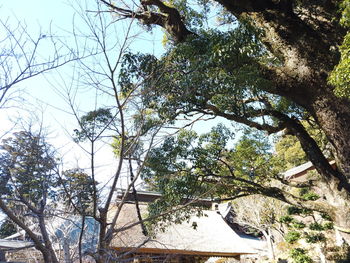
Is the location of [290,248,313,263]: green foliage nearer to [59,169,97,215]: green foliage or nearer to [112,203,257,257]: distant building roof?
[112,203,257,257]: distant building roof

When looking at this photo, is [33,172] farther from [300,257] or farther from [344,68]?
[300,257]

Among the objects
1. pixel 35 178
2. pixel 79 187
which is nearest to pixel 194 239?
pixel 79 187

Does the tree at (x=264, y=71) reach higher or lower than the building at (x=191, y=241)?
higher

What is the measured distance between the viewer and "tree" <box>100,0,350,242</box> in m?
4.40

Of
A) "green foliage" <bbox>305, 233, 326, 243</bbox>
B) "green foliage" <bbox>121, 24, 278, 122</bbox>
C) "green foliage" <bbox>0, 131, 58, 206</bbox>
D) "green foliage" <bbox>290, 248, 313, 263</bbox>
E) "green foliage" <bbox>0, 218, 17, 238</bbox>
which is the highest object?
"green foliage" <bbox>121, 24, 278, 122</bbox>

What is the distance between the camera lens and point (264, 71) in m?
4.98

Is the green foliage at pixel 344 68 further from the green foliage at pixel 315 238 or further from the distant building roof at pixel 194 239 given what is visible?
the green foliage at pixel 315 238

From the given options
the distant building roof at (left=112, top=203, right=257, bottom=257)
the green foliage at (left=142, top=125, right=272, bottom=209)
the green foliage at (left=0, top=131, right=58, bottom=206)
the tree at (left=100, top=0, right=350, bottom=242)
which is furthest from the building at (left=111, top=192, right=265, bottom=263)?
the green foliage at (left=0, top=131, right=58, bottom=206)

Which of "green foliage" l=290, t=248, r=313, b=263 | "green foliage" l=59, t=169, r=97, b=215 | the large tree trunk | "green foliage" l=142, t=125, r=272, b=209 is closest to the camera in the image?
"green foliage" l=59, t=169, r=97, b=215

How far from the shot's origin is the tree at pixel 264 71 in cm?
440

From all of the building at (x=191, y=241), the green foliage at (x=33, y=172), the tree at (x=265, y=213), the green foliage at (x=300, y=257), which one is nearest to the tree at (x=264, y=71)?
the green foliage at (x=33, y=172)

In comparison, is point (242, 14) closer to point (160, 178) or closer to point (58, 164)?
point (160, 178)

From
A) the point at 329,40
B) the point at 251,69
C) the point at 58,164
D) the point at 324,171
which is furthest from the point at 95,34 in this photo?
the point at 324,171

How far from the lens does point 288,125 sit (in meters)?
5.96
